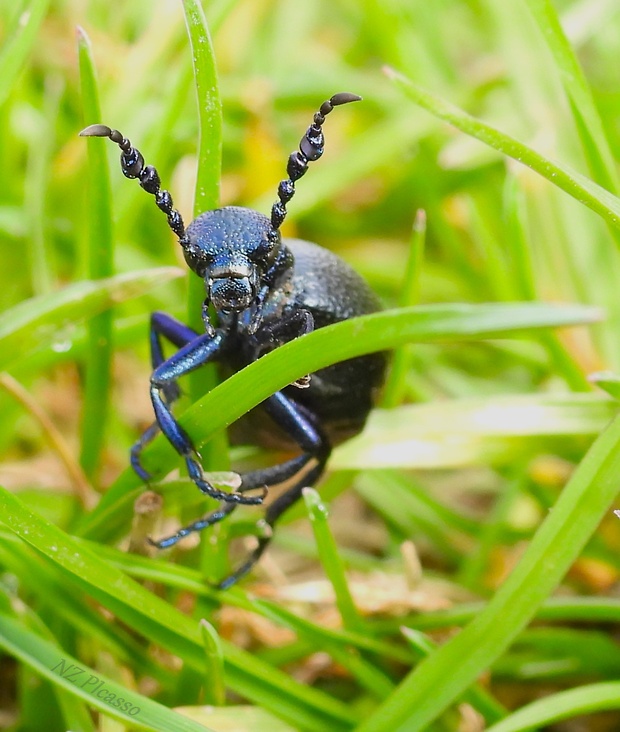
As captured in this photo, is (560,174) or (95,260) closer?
(560,174)

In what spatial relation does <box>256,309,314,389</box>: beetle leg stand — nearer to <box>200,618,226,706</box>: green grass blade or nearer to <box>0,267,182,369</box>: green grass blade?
<box>0,267,182,369</box>: green grass blade

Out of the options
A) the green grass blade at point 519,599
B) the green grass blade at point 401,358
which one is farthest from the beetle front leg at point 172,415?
the green grass blade at point 401,358

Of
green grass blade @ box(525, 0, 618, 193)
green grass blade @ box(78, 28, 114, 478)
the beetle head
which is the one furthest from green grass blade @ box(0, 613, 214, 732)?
green grass blade @ box(525, 0, 618, 193)

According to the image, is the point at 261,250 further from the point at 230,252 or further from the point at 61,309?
the point at 61,309

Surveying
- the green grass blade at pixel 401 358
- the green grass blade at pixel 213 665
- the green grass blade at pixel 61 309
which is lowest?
the green grass blade at pixel 213 665

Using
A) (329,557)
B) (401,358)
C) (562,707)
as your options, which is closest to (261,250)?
(329,557)

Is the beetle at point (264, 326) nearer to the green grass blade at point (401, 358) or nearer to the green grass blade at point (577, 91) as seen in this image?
the green grass blade at point (401, 358)
